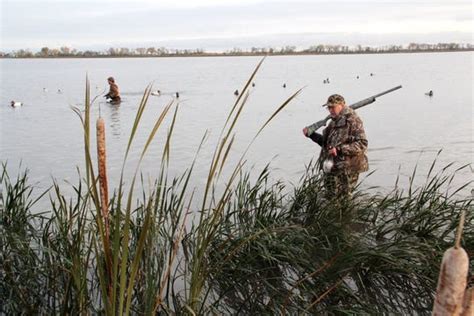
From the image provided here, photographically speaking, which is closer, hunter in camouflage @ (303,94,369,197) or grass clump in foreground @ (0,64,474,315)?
grass clump in foreground @ (0,64,474,315)

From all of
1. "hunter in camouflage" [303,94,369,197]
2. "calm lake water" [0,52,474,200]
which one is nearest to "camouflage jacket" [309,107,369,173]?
"hunter in camouflage" [303,94,369,197]

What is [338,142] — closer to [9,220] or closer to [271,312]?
[271,312]

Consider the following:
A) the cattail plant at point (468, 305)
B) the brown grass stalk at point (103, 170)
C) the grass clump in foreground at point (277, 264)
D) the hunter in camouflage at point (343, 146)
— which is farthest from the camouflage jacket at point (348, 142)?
the cattail plant at point (468, 305)

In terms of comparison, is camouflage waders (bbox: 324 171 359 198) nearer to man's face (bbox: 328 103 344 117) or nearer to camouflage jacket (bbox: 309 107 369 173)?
camouflage jacket (bbox: 309 107 369 173)

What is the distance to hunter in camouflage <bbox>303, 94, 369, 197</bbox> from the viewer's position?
699cm

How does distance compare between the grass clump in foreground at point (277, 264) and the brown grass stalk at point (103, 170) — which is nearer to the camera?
the brown grass stalk at point (103, 170)

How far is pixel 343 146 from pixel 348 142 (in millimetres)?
150

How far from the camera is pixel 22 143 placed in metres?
16.8

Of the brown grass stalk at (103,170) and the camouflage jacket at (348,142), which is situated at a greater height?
the brown grass stalk at (103,170)

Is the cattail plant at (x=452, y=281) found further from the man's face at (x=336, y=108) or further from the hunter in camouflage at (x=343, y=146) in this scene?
the man's face at (x=336, y=108)

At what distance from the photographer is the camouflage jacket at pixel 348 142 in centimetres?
702

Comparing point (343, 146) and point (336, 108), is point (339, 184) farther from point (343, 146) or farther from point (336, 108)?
point (336, 108)

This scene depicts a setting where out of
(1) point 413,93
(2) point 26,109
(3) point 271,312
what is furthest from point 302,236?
(1) point 413,93

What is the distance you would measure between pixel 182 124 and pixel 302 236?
651 inches
